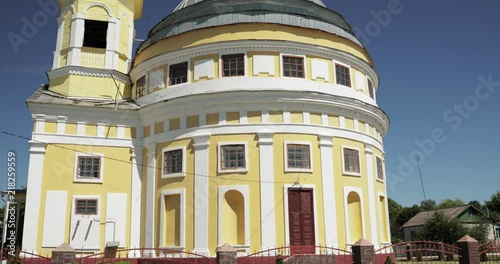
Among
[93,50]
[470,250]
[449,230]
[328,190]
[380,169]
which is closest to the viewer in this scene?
[470,250]

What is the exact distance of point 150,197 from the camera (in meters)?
20.4

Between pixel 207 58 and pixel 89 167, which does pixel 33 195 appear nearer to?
pixel 89 167

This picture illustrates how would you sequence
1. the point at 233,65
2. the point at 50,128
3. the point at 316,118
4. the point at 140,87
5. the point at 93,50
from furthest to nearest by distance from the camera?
the point at 93,50, the point at 140,87, the point at 50,128, the point at 233,65, the point at 316,118

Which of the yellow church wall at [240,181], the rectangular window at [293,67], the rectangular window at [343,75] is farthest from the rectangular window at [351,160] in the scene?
the yellow church wall at [240,181]

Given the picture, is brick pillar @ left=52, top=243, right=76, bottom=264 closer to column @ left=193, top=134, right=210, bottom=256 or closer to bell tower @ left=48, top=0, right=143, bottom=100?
column @ left=193, top=134, right=210, bottom=256

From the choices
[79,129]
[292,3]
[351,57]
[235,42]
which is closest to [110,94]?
[79,129]

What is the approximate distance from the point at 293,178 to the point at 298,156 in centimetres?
99

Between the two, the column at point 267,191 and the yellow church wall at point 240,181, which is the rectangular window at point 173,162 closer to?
the yellow church wall at point 240,181

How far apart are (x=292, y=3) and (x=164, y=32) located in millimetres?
6405

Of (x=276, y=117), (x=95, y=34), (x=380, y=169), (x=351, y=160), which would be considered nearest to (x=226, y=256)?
(x=276, y=117)

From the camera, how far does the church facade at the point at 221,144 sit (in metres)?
18.8

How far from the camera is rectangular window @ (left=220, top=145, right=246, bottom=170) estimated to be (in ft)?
62.3

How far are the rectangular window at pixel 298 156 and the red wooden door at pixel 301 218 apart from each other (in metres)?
1.05

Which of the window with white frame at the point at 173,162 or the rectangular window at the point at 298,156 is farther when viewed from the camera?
the window with white frame at the point at 173,162
